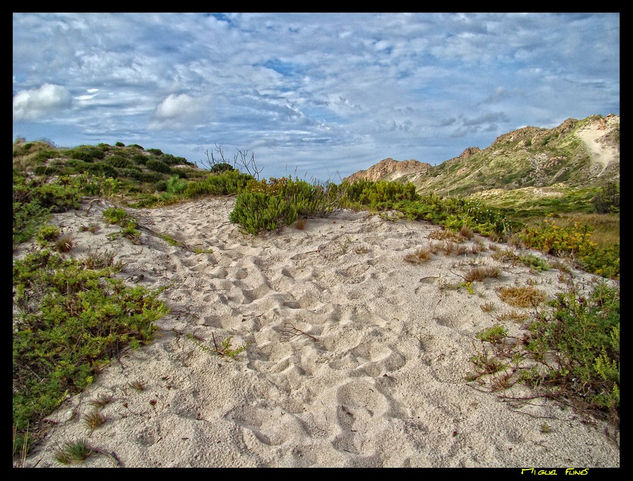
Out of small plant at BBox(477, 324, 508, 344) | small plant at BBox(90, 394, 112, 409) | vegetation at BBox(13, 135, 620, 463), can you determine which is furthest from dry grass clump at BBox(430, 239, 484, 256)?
small plant at BBox(90, 394, 112, 409)

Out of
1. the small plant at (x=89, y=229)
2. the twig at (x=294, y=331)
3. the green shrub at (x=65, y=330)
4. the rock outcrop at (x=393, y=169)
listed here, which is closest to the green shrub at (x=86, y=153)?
the rock outcrop at (x=393, y=169)

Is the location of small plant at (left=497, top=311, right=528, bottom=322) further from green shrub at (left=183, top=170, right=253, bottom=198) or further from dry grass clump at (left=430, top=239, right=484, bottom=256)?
green shrub at (left=183, top=170, right=253, bottom=198)

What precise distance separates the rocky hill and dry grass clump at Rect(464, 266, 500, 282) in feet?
17.6

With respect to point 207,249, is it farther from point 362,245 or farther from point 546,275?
point 546,275

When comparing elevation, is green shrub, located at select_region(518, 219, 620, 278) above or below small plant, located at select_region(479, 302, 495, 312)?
above

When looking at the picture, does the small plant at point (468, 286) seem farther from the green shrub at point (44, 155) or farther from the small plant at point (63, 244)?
the green shrub at point (44, 155)

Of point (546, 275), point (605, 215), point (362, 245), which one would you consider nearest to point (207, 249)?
point (362, 245)

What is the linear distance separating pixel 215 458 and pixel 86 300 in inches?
110

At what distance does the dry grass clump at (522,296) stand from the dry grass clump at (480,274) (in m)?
0.37

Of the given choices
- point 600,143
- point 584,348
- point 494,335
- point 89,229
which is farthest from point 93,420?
point 600,143

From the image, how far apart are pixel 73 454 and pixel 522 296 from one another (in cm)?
494

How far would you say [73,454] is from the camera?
3.05m

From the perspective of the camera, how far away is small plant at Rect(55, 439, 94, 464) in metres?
3.04

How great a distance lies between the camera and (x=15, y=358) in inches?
166
